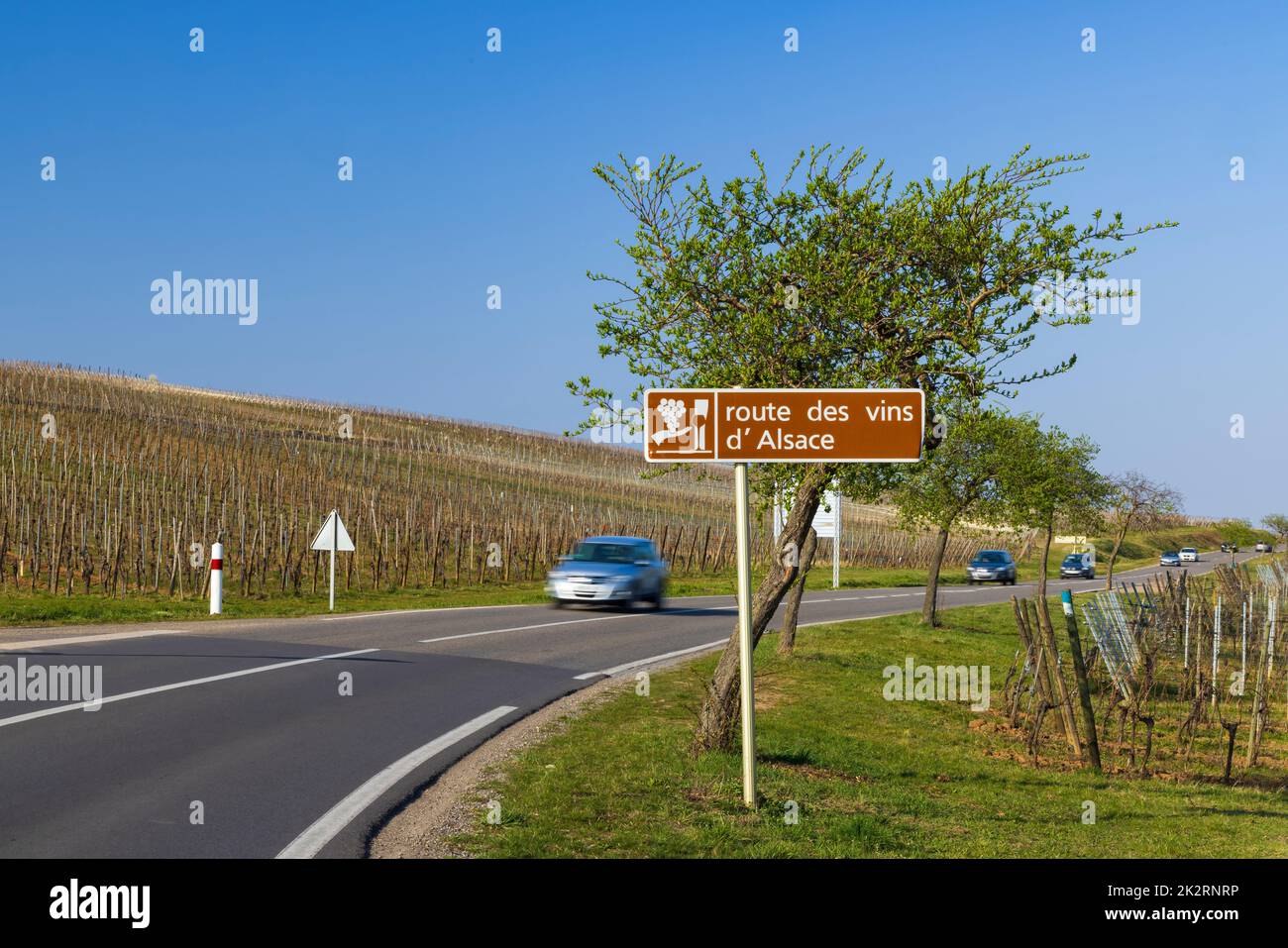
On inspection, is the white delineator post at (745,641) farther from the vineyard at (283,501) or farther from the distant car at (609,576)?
the distant car at (609,576)

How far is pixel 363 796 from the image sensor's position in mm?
7723

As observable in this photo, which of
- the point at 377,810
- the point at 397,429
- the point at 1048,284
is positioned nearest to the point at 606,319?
the point at 1048,284

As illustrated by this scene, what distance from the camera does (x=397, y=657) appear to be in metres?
15.9

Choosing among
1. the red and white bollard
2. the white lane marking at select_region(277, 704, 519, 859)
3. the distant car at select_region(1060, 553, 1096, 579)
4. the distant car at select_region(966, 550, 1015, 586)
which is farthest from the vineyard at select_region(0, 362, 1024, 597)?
the distant car at select_region(966, 550, 1015, 586)

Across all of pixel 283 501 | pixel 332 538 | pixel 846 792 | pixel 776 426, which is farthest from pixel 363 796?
pixel 283 501

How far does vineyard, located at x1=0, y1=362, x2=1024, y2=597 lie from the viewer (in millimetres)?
27438

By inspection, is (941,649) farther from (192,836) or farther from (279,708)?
(192,836)

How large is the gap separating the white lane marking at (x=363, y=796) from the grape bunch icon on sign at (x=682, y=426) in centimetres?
318

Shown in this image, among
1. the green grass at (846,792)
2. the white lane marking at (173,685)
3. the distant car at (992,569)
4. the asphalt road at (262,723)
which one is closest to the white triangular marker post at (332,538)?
the asphalt road at (262,723)

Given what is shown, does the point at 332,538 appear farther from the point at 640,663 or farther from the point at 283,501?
the point at 283,501

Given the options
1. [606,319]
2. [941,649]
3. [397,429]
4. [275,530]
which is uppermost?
[397,429]

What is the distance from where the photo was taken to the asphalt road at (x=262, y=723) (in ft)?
22.3
